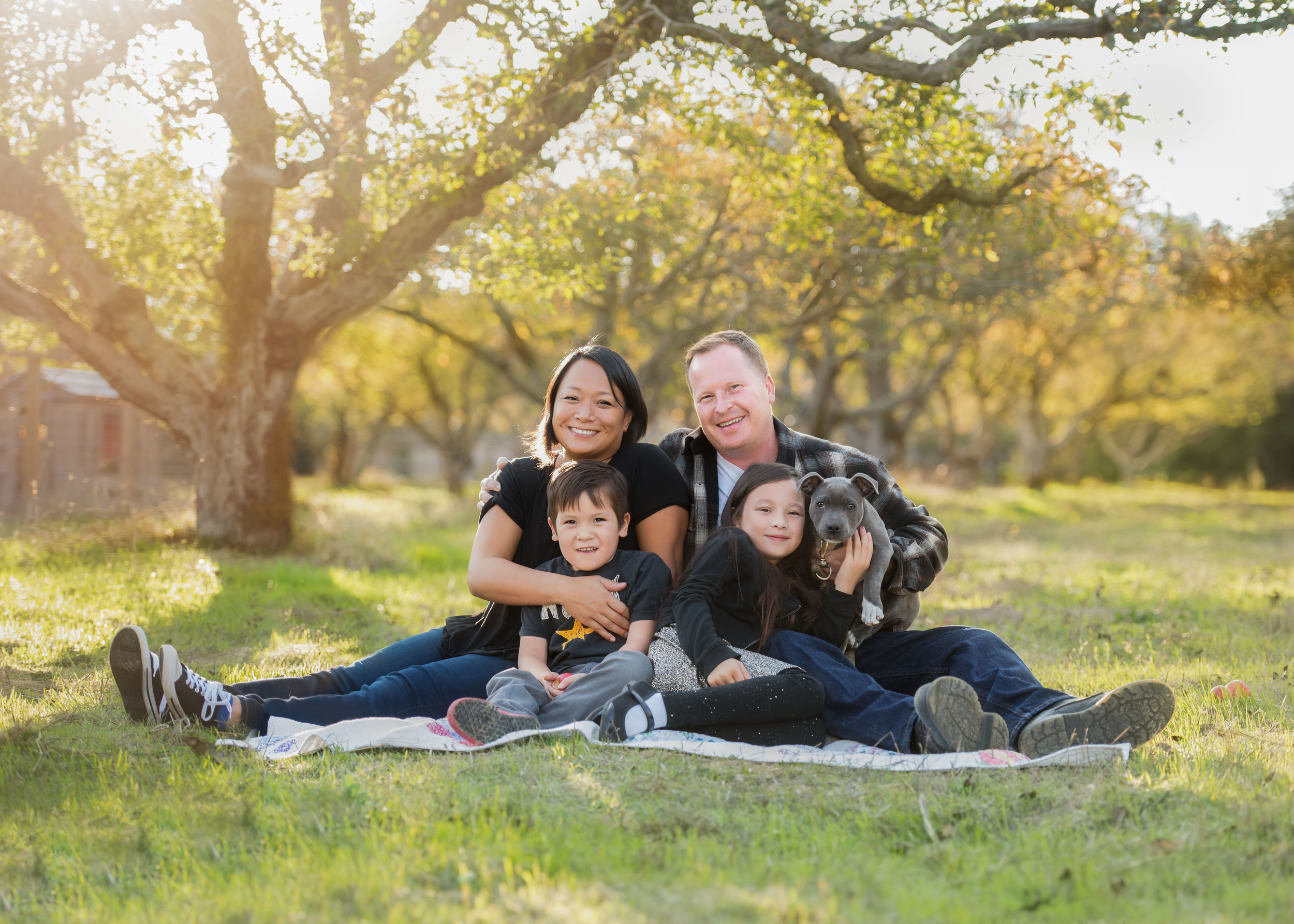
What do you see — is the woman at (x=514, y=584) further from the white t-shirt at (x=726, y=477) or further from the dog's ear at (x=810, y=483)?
the dog's ear at (x=810, y=483)

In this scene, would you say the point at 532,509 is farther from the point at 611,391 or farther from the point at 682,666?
the point at 682,666

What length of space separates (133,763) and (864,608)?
9.88ft

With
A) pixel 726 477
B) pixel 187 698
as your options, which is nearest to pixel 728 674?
pixel 726 477

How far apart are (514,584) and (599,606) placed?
16.7 inches

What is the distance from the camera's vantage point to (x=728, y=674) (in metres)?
3.88

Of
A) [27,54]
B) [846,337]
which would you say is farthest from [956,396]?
[27,54]

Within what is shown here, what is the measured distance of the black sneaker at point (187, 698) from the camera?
3.94 metres

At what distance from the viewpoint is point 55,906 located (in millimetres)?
2578

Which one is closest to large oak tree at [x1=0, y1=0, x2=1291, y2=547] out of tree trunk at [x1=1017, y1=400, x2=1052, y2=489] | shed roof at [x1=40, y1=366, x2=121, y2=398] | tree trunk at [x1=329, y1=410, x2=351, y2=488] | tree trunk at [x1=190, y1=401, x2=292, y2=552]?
tree trunk at [x1=190, y1=401, x2=292, y2=552]

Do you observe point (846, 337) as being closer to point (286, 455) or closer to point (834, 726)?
point (286, 455)

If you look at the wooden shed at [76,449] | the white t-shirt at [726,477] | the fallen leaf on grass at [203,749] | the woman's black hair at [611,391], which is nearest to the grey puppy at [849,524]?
the white t-shirt at [726,477]

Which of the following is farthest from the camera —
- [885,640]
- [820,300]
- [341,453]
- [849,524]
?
[341,453]

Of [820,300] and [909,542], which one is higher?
[820,300]

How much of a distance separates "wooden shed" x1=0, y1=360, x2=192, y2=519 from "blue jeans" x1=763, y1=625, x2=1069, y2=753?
8.71 meters
